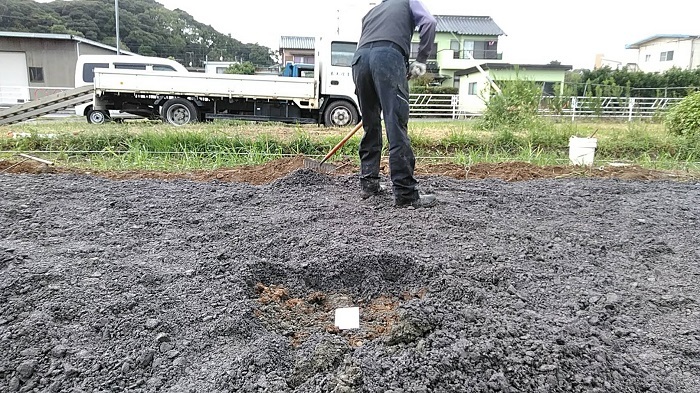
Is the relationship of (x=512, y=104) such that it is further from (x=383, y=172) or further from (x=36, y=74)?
(x=36, y=74)

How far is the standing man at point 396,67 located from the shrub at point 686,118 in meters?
5.61

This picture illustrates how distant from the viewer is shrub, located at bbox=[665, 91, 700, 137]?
6.92 m

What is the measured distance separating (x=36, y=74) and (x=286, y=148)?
20506 millimetres

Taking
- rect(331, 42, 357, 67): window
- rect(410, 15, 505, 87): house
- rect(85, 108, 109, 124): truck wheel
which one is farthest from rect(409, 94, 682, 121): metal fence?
rect(85, 108, 109, 124): truck wheel

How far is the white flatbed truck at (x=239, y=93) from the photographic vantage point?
10297mm

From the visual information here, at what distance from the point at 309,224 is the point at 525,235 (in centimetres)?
114

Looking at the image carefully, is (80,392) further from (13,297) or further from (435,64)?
(435,64)

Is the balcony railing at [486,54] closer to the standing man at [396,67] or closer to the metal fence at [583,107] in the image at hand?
the metal fence at [583,107]

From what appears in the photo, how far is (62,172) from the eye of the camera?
13.7ft

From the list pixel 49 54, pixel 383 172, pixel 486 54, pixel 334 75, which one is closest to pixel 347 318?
pixel 383 172

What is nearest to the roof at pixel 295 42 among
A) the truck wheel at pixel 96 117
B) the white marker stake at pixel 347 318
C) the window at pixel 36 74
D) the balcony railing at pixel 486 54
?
the balcony railing at pixel 486 54

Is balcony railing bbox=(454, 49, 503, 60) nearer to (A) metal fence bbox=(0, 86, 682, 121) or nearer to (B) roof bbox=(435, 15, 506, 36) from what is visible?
(B) roof bbox=(435, 15, 506, 36)

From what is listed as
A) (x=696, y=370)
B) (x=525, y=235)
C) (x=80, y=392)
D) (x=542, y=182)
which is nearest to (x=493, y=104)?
(x=542, y=182)

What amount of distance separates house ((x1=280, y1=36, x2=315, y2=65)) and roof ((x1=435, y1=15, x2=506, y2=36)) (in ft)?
37.5
